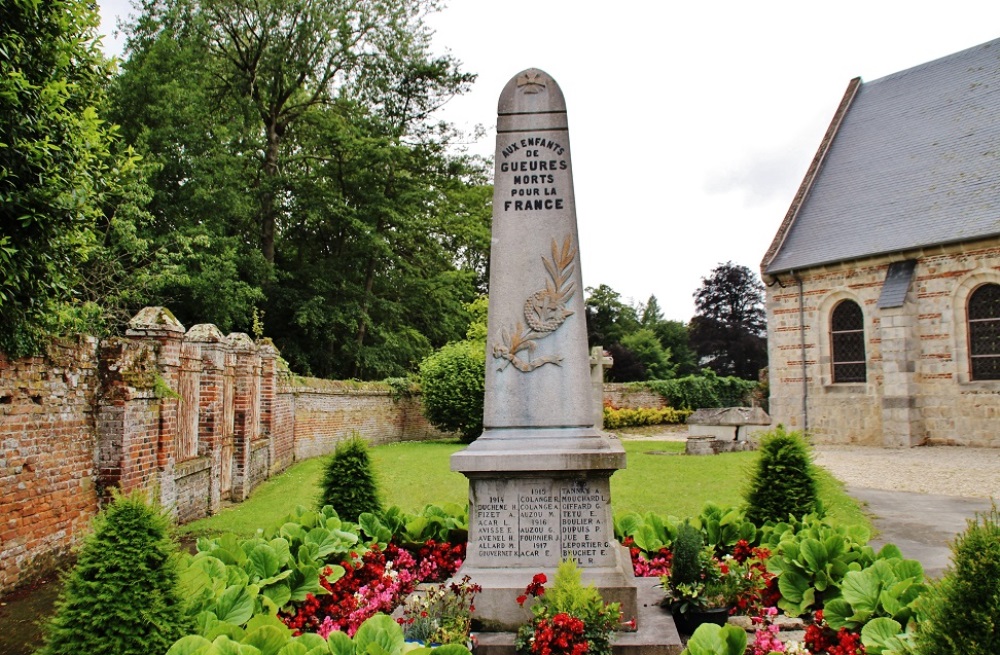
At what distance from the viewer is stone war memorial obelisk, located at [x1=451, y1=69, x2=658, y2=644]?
170 inches

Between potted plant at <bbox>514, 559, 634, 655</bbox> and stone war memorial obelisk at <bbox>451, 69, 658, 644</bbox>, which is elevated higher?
stone war memorial obelisk at <bbox>451, 69, 658, 644</bbox>

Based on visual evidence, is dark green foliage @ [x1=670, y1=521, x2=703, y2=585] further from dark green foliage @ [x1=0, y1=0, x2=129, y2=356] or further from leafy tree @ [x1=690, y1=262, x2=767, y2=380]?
leafy tree @ [x1=690, y1=262, x2=767, y2=380]

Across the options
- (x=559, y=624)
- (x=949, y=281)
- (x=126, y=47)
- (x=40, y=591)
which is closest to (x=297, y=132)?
(x=126, y=47)

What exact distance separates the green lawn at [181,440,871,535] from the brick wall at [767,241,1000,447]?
18.3ft

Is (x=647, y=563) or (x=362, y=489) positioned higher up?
(x=362, y=489)

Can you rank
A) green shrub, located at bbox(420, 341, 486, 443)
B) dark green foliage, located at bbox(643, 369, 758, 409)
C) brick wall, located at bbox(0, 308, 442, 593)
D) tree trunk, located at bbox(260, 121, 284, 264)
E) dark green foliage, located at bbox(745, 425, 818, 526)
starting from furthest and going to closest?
dark green foliage, located at bbox(643, 369, 758, 409), tree trunk, located at bbox(260, 121, 284, 264), green shrub, located at bbox(420, 341, 486, 443), dark green foliage, located at bbox(745, 425, 818, 526), brick wall, located at bbox(0, 308, 442, 593)

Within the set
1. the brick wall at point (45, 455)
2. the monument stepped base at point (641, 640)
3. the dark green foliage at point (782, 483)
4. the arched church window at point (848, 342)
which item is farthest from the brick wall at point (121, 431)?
the arched church window at point (848, 342)

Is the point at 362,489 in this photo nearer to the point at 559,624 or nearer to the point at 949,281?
the point at 559,624

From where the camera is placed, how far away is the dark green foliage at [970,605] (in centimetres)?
265

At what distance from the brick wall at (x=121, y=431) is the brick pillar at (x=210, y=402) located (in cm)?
1

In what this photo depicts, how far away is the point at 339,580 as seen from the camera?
195 inches

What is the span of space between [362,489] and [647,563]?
2.55 m

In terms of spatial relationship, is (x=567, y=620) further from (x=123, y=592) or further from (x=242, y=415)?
(x=242, y=415)

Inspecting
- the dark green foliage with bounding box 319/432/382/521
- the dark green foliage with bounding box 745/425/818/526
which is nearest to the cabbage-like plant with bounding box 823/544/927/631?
the dark green foliage with bounding box 745/425/818/526
